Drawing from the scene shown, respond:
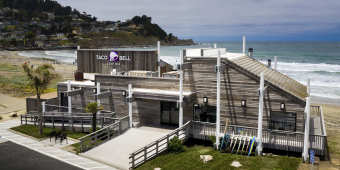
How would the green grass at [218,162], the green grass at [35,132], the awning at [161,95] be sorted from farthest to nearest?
the green grass at [35,132]
the awning at [161,95]
the green grass at [218,162]

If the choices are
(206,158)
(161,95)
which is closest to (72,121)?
(161,95)

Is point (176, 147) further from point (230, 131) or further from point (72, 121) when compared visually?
point (72, 121)

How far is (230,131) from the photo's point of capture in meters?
17.5

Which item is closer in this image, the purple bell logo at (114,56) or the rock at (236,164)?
the rock at (236,164)

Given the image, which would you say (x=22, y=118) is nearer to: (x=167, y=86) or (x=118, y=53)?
(x=118, y=53)

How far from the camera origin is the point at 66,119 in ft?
71.7

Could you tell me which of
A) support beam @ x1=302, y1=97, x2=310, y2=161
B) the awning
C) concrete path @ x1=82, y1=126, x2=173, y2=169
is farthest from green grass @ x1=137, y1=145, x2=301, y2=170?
the awning

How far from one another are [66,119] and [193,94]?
31.1 ft

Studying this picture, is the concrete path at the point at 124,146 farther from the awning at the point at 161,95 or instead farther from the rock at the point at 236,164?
the rock at the point at 236,164

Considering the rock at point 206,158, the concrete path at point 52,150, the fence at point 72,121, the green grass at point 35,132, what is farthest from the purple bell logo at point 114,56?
the rock at point 206,158

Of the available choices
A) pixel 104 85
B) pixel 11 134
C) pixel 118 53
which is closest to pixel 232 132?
pixel 104 85

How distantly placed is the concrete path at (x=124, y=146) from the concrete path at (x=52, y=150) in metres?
0.44

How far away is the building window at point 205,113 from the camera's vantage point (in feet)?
61.0

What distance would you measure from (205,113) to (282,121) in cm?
439
